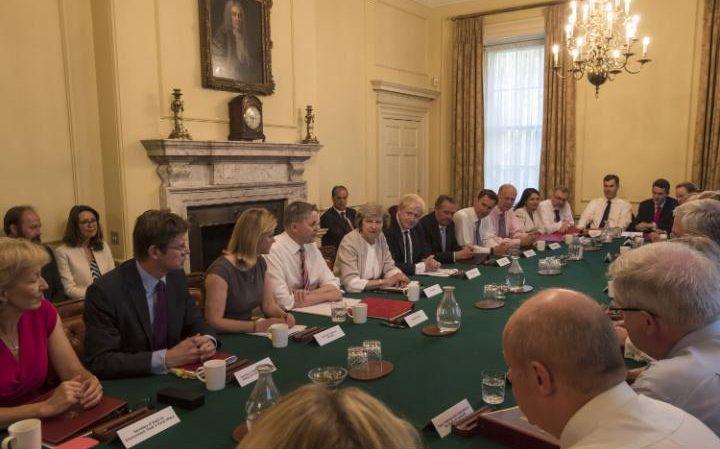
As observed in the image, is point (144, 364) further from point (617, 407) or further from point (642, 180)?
point (642, 180)

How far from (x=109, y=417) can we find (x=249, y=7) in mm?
4953

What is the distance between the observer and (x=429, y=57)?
8812 millimetres

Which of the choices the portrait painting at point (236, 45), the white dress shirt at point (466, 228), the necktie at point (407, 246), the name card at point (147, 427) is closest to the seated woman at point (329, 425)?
the name card at point (147, 427)

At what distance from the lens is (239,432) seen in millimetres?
1528

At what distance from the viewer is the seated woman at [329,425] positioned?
0.60 metres

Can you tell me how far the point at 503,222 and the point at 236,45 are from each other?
11.0ft

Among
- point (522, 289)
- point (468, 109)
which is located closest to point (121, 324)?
point (522, 289)

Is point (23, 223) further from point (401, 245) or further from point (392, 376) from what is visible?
point (392, 376)

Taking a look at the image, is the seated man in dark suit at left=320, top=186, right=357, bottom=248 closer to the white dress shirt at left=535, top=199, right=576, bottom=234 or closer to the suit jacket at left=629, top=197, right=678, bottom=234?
the white dress shirt at left=535, top=199, right=576, bottom=234

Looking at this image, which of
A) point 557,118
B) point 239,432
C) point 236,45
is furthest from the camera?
point 557,118

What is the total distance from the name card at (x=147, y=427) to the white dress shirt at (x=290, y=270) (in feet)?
4.54

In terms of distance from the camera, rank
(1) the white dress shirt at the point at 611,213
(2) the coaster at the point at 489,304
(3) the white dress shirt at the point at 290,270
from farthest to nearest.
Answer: (1) the white dress shirt at the point at 611,213
(3) the white dress shirt at the point at 290,270
(2) the coaster at the point at 489,304

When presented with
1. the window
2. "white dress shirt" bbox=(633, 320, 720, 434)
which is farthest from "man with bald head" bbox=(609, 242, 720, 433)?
the window

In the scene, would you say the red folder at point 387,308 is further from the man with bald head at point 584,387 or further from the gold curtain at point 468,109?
the gold curtain at point 468,109
